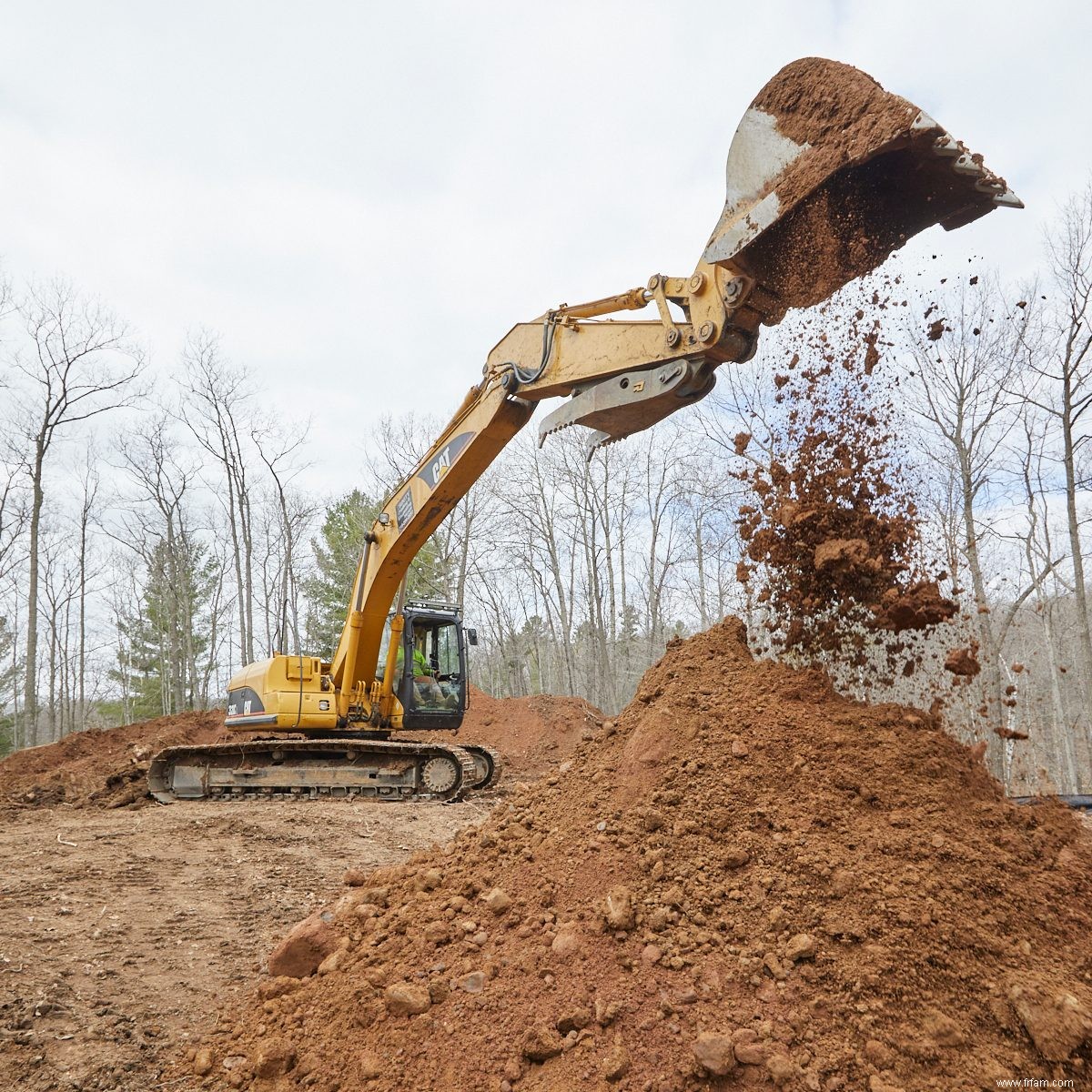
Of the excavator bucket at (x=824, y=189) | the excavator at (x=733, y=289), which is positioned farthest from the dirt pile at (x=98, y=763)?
the excavator bucket at (x=824, y=189)

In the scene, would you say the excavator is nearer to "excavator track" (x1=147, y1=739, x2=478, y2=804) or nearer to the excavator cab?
"excavator track" (x1=147, y1=739, x2=478, y2=804)

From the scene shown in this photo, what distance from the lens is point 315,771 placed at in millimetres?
10766

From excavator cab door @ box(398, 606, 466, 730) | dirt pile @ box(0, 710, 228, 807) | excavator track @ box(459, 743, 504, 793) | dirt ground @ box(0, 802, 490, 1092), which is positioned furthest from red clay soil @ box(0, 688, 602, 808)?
excavator cab door @ box(398, 606, 466, 730)

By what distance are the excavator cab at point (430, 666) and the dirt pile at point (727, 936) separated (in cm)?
719

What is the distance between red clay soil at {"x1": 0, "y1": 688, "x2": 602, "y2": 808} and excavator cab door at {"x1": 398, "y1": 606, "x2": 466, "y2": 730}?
2121 millimetres

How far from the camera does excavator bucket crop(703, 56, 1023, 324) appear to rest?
3.69 m

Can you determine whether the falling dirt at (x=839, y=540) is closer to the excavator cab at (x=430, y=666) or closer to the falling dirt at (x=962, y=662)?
the falling dirt at (x=962, y=662)

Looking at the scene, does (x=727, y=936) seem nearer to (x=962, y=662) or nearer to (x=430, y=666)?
(x=962, y=662)

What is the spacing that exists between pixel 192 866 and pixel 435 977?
4.79m

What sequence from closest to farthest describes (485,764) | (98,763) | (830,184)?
(830,184)
(485,764)
(98,763)

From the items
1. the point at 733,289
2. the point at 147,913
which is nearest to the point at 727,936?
the point at 733,289

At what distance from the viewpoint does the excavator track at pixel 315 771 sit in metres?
10.7

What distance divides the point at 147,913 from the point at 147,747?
1000cm

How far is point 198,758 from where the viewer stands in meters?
11.1
